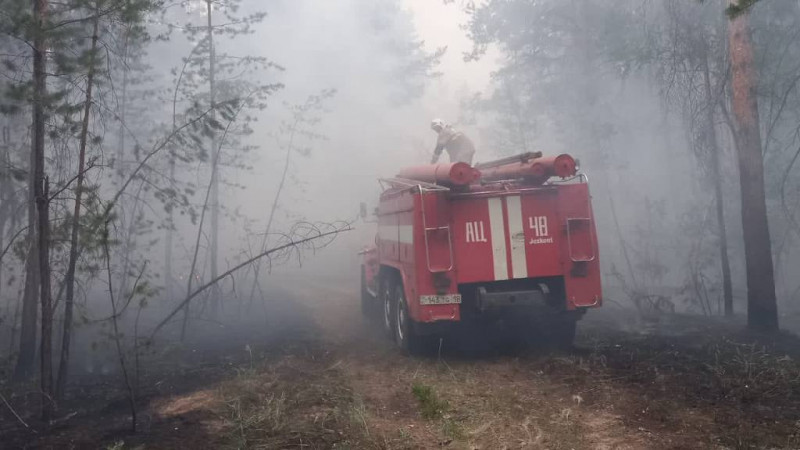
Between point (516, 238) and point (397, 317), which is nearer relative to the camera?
point (516, 238)

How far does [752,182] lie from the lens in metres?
8.94

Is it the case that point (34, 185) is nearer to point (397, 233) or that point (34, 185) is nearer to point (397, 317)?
point (397, 233)

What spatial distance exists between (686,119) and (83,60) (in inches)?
472

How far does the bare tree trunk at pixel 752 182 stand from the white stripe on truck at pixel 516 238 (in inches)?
177

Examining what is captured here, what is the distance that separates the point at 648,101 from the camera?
66.5 ft

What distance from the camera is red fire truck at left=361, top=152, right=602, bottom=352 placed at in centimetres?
695

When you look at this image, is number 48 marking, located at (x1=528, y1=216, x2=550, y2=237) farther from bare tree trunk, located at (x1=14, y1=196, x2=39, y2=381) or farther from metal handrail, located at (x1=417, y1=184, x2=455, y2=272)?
bare tree trunk, located at (x1=14, y1=196, x2=39, y2=381)

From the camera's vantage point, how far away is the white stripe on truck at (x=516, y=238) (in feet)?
23.2

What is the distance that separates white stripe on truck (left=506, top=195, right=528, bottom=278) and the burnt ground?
1213 millimetres

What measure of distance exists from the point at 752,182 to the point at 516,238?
467 cm

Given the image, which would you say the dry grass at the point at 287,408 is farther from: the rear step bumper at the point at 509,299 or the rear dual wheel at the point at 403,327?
the rear step bumper at the point at 509,299

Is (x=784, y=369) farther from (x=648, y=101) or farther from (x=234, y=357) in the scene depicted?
(x=648, y=101)

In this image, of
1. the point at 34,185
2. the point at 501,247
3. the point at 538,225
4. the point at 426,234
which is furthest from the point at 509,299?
the point at 34,185

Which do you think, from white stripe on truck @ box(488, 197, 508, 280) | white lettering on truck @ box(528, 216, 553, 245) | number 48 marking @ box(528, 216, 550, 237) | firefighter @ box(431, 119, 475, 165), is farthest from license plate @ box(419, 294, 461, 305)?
firefighter @ box(431, 119, 475, 165)
